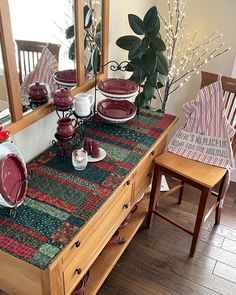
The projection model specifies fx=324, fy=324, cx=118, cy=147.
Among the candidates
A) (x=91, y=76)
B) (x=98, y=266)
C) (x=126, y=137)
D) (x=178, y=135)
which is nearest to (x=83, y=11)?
(x=91, y=76)

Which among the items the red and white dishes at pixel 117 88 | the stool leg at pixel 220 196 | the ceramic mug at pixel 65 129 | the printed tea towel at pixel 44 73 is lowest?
the stool leg at pixel 220 196

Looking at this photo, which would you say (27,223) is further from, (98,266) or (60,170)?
(98,266)

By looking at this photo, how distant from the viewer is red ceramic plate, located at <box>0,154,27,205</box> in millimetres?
1161

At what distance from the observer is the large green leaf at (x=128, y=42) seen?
1956mm

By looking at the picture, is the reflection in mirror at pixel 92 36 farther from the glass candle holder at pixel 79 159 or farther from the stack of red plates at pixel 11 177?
the stack of red plates at pixel 11 177

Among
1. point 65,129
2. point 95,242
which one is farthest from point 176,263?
point 65,129

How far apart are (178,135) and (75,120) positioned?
0.80m

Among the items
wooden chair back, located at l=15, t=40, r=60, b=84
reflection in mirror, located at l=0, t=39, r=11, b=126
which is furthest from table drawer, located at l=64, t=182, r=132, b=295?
wooden chair back, located at l=15, t=40, r=60, b=84

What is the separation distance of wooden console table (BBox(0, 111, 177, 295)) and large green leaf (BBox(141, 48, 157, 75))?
342 millimetres

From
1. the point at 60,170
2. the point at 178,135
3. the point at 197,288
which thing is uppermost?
the point at 60,170

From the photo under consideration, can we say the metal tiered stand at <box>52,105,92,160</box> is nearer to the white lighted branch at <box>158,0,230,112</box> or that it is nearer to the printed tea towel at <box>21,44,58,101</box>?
the printed tea towel at <box>21,44,58,101</box>

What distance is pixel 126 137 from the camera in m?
1.75

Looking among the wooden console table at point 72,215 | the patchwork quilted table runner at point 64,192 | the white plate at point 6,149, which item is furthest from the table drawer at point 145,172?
the white plate at point 6,149

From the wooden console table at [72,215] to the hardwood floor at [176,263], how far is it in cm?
22
